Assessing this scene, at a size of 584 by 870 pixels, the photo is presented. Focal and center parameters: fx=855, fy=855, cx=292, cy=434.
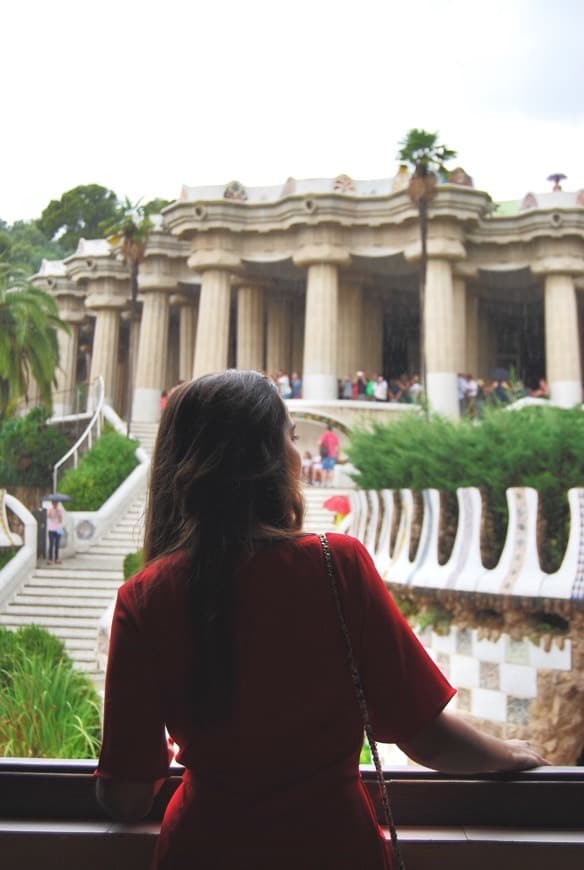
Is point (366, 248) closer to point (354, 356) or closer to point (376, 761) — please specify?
point (354, 356)

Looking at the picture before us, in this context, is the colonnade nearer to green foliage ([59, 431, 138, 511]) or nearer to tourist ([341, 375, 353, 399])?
tourist ([341, 375, 353, 399])

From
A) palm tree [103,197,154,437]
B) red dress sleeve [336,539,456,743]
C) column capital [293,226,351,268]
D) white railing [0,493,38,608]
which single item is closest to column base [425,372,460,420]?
column capital [293,226,351,268]

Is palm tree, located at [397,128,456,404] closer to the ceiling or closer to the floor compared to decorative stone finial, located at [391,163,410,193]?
closer to the floor

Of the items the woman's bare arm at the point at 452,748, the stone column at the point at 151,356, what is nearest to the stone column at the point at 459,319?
the stone column at the point at 151,356

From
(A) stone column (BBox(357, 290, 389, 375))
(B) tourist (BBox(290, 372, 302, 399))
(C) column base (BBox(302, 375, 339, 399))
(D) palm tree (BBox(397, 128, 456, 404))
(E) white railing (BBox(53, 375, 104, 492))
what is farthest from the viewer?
(A) stone column (BBox(357, 290, 389, 375))

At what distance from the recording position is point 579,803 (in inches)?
70.8

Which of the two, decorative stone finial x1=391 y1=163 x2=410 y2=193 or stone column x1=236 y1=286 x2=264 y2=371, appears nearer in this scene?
decorative stone finial x1=391 y1=163 x2=410 y2=193

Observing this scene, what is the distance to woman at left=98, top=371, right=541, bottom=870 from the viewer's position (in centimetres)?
136

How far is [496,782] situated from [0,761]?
1.07 m

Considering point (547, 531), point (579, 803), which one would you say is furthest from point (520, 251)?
point (579, 803)

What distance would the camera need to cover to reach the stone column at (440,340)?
25.9 meters

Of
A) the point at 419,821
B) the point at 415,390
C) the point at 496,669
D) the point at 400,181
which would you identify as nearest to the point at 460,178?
the point at 400,181

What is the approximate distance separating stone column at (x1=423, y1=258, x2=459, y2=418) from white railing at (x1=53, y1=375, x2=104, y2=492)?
34.0 feet

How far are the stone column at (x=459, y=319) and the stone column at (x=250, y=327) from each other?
20.8ft
